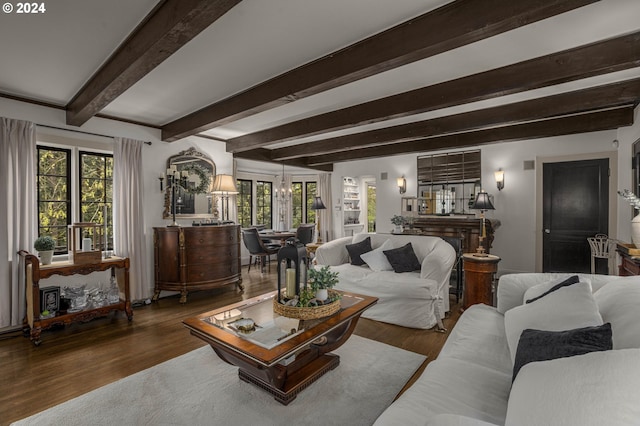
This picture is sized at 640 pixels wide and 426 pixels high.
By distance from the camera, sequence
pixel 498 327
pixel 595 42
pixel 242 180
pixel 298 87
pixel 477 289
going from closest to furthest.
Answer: pixel 498 327, pixel 595 42, pixel 298 87, pixel 477 289, pixel 242 180

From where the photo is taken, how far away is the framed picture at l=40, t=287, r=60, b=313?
3.22m

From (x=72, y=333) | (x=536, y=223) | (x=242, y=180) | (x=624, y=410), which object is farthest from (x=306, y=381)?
(x=242, y=180)

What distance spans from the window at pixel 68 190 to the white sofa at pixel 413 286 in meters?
3.24

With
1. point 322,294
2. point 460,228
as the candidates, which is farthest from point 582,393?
point 460,228

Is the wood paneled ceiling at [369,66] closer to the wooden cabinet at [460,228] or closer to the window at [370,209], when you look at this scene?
the wooden cabinet at [460,228]

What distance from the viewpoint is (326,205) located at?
26.2 feet

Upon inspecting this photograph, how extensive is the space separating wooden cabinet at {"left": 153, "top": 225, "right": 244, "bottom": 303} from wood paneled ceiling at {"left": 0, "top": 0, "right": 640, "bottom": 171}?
1327 mm

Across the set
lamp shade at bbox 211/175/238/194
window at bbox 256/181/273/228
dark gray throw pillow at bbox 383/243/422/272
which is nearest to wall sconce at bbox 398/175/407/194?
dark gray throw pillow at bbox 383/243/422/272

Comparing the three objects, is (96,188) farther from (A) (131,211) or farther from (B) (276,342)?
(B) (276,342)

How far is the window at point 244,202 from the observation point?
729 centimetres

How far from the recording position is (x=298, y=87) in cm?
263

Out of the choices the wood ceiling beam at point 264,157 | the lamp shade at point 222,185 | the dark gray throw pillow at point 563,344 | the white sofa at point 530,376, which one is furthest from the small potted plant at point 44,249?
the dark gray throw pillow at point 563,344

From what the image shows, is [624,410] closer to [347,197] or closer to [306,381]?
[306,381]

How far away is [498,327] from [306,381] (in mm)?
1376
